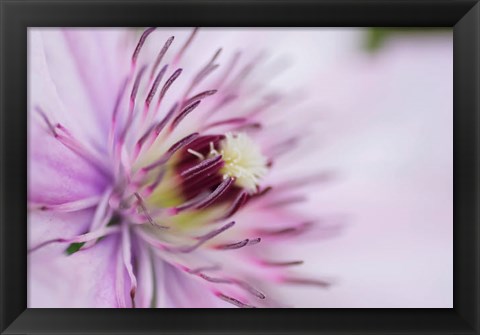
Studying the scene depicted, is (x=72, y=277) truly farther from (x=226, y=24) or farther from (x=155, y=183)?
(x=226, y=24)

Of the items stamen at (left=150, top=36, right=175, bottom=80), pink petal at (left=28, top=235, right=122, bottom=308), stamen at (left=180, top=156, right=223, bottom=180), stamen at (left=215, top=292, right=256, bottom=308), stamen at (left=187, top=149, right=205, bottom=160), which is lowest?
stamen at (left=215, top=292, right=256, bottom=308)

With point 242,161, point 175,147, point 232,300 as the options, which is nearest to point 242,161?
point 242,161

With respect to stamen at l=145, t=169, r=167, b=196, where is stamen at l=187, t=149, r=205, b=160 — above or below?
above

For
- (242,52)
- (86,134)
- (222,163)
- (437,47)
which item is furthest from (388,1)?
(86,134)

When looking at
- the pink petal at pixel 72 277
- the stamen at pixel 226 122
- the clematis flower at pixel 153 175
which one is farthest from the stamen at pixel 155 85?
the pink petal at pixel 72 277

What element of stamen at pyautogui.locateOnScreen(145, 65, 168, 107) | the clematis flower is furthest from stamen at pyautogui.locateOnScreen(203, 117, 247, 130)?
stamen at pyautogui.locateOnScreen(145, 65, 168, 107)

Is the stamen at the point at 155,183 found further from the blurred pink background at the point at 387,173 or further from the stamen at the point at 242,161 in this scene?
the blurred pink background at the point at 387,173

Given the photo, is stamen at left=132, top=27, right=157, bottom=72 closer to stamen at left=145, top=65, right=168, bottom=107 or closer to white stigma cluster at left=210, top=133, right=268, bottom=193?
stamen at left=145, top=65, right=168, bottom=107
